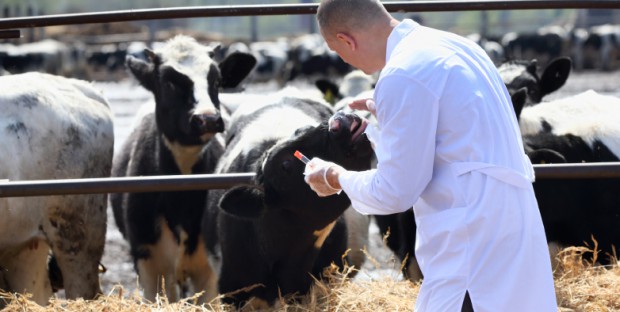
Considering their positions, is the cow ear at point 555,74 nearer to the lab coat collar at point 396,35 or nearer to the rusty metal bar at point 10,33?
the rusty metal bar at point 10,33

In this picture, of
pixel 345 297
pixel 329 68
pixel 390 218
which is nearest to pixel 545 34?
pixel 329 68

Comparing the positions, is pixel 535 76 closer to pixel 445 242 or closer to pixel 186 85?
pixel 186 85

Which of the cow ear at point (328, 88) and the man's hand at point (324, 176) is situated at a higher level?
the man's hand at point (324, 176)

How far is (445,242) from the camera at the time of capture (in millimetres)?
2846

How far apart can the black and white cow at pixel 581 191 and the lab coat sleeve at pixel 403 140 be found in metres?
3.30

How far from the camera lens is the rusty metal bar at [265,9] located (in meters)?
4.98

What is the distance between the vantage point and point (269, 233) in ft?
16.7

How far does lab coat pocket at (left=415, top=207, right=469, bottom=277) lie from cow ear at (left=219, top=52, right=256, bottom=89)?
4.53 metres

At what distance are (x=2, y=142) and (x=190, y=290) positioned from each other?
2205 millimetres

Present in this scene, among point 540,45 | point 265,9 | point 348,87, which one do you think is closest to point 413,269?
point 265,9

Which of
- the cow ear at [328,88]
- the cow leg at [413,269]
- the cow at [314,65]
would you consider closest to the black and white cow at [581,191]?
the cow leg at [413,269]

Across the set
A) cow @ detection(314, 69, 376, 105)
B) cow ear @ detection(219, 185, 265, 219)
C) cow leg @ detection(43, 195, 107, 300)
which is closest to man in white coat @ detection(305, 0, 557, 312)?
cow ear @ detection(219, 185, 265, 219)

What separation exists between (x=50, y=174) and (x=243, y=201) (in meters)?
1.67

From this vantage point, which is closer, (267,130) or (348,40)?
(348,40)
